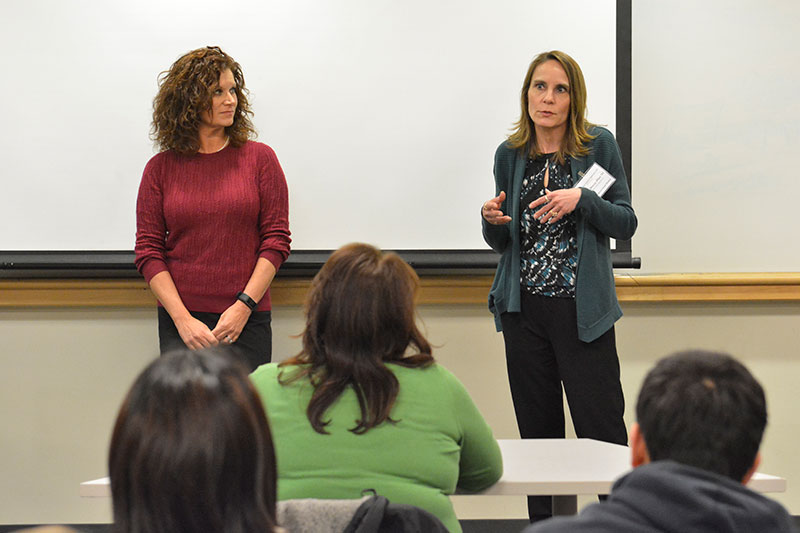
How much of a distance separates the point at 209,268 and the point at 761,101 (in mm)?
2127

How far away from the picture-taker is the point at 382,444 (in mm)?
1452

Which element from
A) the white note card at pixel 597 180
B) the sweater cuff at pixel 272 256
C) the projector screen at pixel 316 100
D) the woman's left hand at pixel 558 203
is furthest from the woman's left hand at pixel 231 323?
the white note card at pixel 597 180

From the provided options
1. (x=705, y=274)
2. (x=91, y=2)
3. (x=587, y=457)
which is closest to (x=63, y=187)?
(x=91, y=2)

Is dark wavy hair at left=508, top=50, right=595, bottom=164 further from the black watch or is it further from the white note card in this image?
the black watch

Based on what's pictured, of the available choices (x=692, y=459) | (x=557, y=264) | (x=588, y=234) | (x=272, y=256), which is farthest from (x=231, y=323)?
(x=692, y=459)

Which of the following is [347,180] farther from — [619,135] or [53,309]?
[53,309]

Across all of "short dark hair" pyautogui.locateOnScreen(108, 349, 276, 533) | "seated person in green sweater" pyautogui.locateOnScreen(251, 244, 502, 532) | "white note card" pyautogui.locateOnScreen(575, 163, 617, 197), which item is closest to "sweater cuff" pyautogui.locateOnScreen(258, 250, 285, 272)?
"white note card" pyautogui.locateOnScreen(575, 163, 617, 197)

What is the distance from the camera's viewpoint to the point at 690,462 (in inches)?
40.4

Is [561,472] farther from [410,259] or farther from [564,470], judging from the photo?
[410,259]

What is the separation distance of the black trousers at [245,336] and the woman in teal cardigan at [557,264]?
0.77 metres

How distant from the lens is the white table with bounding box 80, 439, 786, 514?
1.70 meters

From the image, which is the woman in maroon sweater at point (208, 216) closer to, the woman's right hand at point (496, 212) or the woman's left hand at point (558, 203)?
the woman's right hand at point (496, 212)

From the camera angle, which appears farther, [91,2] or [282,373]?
[91,2]

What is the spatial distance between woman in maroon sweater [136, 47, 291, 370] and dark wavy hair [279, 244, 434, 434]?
4.16ft
